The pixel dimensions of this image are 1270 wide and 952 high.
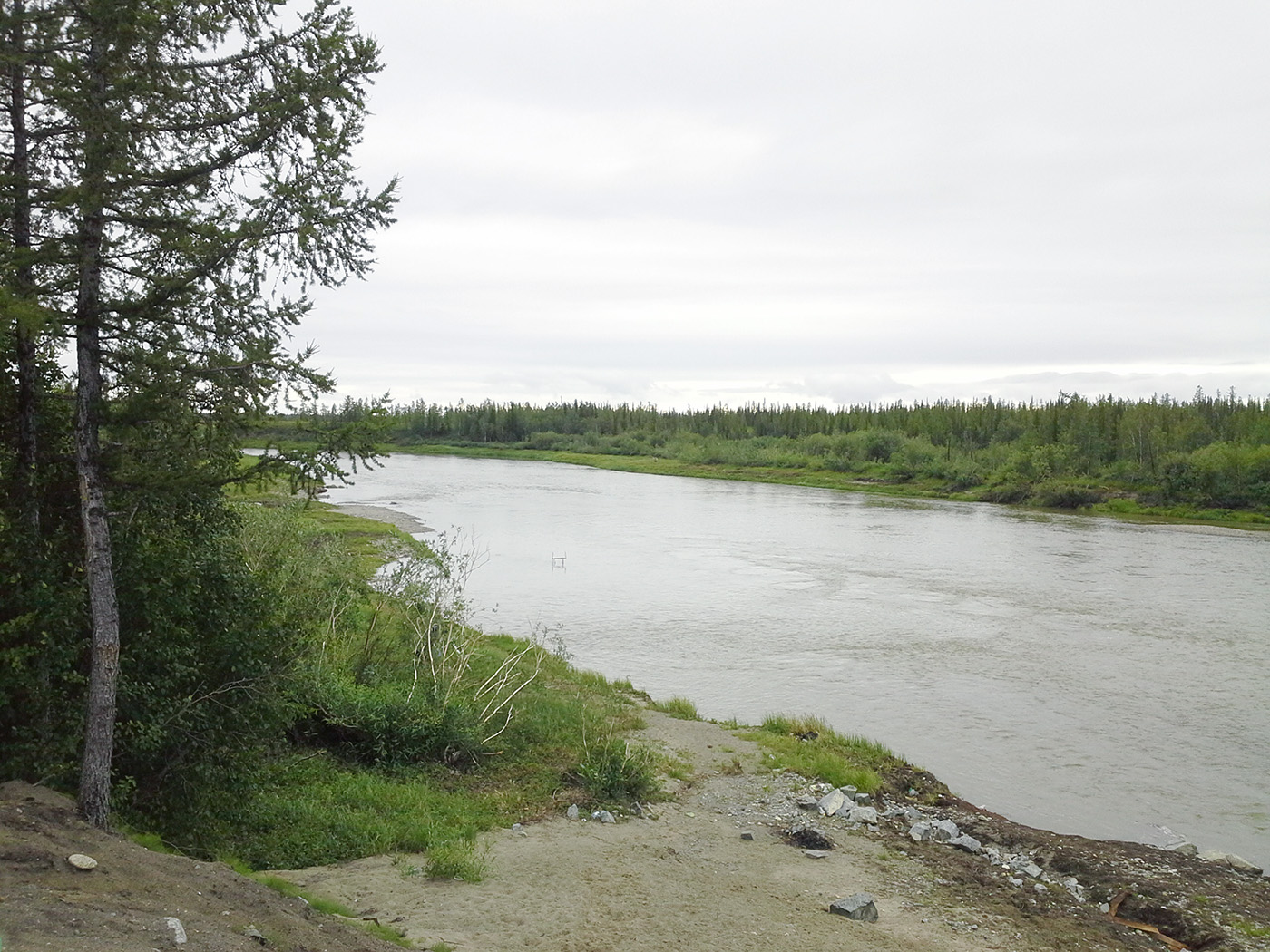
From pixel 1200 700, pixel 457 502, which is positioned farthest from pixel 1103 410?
pixel 1200 700

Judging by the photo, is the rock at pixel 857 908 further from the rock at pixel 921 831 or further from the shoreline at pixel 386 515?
the shoreline at pixel 386 515

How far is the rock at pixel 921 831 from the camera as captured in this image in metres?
13.5

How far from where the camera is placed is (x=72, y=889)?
6430 millimetres

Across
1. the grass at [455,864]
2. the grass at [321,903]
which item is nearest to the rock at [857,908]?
the grass at [455,864]

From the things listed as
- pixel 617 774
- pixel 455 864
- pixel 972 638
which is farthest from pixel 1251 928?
pixel 972 638

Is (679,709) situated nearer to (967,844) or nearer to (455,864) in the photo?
(967,844)

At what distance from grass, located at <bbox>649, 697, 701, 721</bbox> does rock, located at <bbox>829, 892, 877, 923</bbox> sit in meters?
8.73

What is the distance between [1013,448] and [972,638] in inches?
2657

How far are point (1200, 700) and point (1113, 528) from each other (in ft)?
137

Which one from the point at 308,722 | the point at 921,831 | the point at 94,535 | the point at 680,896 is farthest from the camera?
the point at 308,722

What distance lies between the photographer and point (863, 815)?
46.7 feet

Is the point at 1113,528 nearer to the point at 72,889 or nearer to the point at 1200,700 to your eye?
the point at 1200,700

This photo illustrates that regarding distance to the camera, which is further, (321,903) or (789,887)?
(789,887)

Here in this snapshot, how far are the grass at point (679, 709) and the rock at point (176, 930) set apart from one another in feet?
45.5
